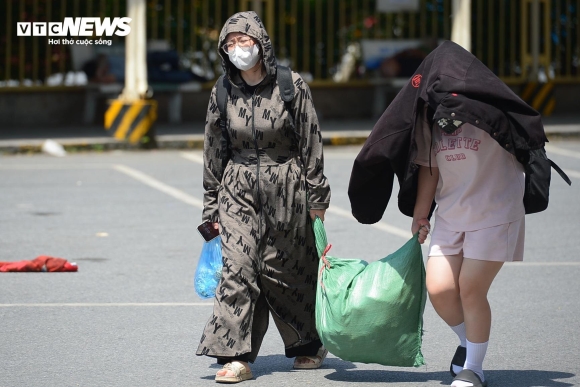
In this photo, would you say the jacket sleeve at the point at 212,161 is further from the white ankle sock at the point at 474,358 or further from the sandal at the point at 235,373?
the white ankle sock at the point at 474,358

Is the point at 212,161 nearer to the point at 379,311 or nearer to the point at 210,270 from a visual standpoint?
the point at 210,270

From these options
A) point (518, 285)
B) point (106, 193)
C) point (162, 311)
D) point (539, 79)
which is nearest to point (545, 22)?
point (539, 79)

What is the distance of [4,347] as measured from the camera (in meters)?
6.03

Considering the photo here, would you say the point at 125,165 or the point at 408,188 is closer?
the point at 408,188

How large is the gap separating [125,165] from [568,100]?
10.9 meters

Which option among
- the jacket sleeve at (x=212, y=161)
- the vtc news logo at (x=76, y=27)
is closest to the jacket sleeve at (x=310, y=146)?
the jacket sleeve at (x=212, y=161)

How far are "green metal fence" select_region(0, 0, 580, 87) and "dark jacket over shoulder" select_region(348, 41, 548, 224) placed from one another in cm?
1535

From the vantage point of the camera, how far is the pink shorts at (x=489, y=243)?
490cm

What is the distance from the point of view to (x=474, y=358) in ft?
16.7

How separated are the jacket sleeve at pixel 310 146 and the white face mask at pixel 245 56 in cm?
25

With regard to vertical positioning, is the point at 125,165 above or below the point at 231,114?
below

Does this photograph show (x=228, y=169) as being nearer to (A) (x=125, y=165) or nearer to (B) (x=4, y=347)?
(B) (x=4, y=347)

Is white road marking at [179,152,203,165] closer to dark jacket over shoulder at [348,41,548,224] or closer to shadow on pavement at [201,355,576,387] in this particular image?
shadow on pavement at [201,355,576,387]

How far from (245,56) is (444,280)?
1.44m
